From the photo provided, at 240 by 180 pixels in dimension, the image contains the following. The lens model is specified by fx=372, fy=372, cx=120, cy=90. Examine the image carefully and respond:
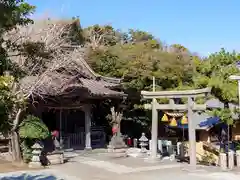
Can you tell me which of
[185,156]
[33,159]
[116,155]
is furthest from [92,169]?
[185,156]

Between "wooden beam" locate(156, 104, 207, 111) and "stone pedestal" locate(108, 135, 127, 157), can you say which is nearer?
"wooden beam" locate(156, 104, 207, 111)

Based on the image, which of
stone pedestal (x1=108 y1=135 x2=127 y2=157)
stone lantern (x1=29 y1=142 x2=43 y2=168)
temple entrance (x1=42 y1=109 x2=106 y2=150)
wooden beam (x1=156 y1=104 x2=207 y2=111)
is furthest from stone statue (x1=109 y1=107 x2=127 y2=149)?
stone lantern (x1=29 y1=142 x2=43 y2=168)

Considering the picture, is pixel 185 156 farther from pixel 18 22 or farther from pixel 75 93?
pixel 18 22

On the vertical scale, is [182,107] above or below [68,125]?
above

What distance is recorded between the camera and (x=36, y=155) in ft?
51.8

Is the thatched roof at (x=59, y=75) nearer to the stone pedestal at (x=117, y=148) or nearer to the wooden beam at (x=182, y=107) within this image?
the stone pedestal at (x=117, y=148)

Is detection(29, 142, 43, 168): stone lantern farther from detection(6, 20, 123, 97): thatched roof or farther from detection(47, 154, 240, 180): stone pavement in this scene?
detection(6, 20, 123, 97): thatched roof

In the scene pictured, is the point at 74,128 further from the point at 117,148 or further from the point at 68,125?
the point at 117,148

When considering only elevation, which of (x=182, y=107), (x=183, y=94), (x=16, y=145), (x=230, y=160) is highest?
(x=183, y=94)

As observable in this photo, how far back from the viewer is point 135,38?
39969mm

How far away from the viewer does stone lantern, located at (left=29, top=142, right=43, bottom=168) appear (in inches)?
612

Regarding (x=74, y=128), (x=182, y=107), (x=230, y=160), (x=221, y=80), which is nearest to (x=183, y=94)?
(x=182, y=107)

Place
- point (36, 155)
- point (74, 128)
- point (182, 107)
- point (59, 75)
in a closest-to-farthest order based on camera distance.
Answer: point (36, 155) < point (182, 107) < point (59, 75) < point (74, 128)

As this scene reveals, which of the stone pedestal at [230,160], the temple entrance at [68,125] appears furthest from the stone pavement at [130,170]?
the temple entrance at [68,125]
